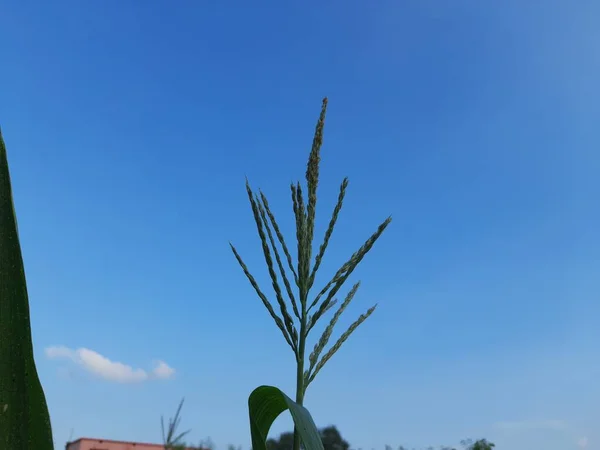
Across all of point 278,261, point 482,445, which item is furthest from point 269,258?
point 482,445

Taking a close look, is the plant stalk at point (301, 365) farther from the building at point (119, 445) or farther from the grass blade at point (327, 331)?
the building at point (119, 445)

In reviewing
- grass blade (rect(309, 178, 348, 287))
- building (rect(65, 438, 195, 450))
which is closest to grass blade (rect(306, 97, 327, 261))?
grass blade (rect(309, 178, 348, 287))

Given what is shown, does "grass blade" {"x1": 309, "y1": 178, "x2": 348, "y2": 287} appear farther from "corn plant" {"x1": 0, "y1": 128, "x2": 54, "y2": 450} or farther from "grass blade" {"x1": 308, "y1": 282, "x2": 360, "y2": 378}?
"corn plant" {"x1": 0, "y1": 128, "x2": 54, "y2": 450}

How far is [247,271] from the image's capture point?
1.19m

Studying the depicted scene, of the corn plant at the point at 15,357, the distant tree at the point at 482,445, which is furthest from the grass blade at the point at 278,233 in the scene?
the distant tree at the point at 482,445

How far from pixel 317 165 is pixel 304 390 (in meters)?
0.50

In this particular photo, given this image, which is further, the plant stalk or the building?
the plant stalk

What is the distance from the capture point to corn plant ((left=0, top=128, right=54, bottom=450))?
0.68m

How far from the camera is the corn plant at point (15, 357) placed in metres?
0.68

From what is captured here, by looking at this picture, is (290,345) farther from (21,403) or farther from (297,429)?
(21,403)

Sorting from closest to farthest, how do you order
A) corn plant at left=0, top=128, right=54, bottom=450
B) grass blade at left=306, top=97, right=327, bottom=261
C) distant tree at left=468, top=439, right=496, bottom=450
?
corn plant at left=0, top=128, right=54, bottom=450, grass blade at left=306, top=97, right=327, bottom=261, distant tree at left=468, top=439, right=496, bottom=450

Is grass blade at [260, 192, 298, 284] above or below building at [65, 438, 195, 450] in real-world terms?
above

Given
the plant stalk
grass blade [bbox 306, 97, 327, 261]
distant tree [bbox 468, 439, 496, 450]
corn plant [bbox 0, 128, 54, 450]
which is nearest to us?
corn plant [bbox 0, 128, 54, 450]

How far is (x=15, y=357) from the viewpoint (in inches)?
27.4
